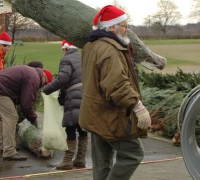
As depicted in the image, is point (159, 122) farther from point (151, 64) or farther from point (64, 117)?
point (151, 64)

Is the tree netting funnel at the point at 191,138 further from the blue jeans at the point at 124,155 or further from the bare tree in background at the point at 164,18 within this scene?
the bare tree in background at the point at 164,18

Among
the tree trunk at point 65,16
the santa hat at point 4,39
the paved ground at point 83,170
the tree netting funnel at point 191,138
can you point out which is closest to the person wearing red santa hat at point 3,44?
the santa hat at point 4,39

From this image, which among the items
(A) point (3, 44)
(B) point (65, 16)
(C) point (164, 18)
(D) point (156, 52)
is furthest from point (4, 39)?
(C) point (164, 18)

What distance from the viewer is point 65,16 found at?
463cm

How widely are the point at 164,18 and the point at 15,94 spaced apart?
256ft

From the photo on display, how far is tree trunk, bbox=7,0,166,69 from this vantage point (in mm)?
4633

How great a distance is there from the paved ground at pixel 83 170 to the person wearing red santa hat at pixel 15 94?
257 millimetres

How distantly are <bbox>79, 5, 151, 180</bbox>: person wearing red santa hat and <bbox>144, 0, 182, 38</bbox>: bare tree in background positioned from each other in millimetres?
75079

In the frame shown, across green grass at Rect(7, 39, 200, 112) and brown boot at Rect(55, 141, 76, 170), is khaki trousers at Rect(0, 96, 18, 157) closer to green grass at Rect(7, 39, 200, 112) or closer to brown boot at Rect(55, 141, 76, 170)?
brown boot at Rect(55, 141, 76, 170)

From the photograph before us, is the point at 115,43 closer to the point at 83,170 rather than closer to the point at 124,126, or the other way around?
the point at 124,126

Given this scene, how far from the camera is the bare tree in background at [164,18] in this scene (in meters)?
80.0

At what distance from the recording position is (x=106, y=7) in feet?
15.5

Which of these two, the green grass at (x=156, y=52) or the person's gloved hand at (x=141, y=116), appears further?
the green grass at (x=156, y=52)

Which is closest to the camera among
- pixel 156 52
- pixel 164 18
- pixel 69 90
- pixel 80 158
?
pixel 69 90
